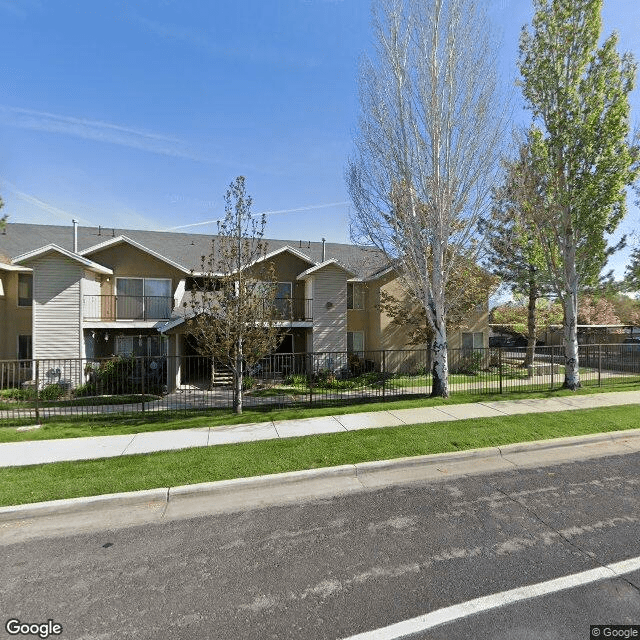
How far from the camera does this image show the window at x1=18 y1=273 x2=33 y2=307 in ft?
56.3

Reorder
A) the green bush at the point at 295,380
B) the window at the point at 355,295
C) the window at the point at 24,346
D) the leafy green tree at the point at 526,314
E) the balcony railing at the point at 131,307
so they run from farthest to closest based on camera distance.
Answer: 1. the leafy green tree at the point at 526,314
2. the window at the point at 355,295
3. the window at the point at 24,346
4. the balcony railing at the point at 131,307
5. the green bush at the point at 295,380

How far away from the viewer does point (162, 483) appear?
517 centimetres

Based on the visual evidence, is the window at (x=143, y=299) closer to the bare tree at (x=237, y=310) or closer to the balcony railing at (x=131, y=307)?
the balcony railing at (x=131, y=307)

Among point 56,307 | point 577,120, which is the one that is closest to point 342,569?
point 577,120

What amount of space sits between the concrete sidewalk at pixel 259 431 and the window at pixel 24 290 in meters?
13.4

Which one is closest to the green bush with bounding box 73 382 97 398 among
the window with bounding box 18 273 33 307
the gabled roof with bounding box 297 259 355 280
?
the window with bounding box 18 273 33 307

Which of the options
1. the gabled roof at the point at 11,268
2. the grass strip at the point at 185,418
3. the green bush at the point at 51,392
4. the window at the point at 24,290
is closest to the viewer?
the grass strip at the point at 185,418

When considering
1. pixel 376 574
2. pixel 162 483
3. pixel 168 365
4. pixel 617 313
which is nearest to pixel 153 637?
pixel 376 574

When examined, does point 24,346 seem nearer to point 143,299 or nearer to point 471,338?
point 143,299

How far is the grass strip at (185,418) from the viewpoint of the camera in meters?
7.85

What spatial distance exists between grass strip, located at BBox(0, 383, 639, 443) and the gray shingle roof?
9.92m

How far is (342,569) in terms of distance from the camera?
341 cm
